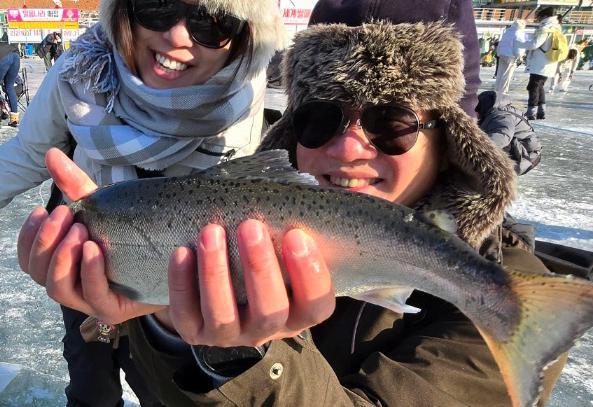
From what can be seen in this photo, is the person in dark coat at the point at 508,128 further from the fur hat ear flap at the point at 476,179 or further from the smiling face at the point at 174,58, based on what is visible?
the smiling face at the point at 174,58

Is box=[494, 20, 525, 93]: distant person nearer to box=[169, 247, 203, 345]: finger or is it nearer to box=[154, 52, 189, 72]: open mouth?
box=[154, 52, 189, 72]: open mouth

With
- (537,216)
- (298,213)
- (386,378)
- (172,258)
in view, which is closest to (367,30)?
(298,213)

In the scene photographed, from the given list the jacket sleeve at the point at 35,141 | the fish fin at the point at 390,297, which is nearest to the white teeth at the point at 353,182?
the fish fin at the point at 390,297

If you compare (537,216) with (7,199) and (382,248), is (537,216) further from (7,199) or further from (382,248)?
(7,199)

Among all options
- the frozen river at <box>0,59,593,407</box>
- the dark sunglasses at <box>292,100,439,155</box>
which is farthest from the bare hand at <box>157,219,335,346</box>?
the frozen river at <box>0,59,593,407</box>

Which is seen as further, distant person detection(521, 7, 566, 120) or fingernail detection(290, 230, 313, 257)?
distant person detection(521, 7, 566, 120)

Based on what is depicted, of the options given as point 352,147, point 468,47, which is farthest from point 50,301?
point 468,47
